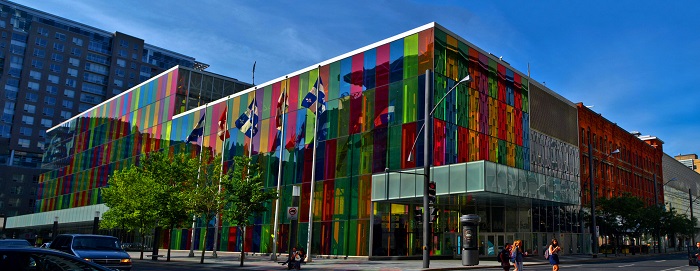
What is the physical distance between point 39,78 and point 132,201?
10579 centimetres

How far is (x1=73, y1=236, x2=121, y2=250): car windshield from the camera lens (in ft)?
63.4

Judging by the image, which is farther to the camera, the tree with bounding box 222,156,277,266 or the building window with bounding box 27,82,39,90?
the building window with bounding box 27,82,39,90

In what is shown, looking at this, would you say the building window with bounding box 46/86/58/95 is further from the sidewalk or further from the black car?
the black car

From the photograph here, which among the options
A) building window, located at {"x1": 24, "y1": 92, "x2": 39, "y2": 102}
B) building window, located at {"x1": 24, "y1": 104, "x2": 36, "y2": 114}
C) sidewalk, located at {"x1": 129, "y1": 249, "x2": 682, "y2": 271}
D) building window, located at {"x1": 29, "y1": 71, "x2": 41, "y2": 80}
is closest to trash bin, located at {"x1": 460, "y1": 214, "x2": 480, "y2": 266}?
sidewalk, located at {"x1": 129, "y1": 249, "x2": 682, "y2": 271}

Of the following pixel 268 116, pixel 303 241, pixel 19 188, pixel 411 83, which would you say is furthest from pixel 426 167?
pixel 19 188

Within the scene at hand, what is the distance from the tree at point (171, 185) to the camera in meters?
38.0

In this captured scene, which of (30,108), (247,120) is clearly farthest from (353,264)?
(30,108)

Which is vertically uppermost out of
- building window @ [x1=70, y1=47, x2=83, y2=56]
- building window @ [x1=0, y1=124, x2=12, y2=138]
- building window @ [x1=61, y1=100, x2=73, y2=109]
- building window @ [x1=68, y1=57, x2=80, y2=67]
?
building window @ [x1=70, y1=47, x2=83, y2=56]

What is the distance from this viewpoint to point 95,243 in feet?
64.8

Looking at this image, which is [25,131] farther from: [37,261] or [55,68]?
[37,261]

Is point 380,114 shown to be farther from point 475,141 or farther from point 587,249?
point 587,249

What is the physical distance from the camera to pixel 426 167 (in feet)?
96.8

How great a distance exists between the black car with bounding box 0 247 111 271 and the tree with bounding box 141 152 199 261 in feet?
101

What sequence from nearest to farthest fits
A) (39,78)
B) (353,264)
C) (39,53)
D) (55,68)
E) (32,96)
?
1. (353,264)
2. (32,96)
3. (39,78)
4. (39,53)
5. (55,68)
